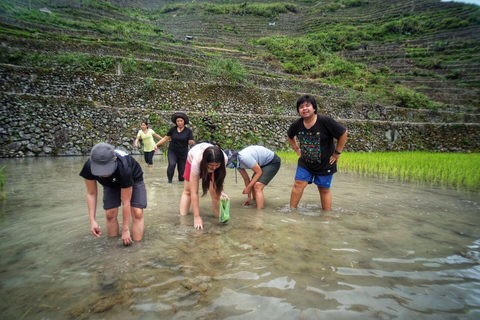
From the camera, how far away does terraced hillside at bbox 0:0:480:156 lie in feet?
33.5

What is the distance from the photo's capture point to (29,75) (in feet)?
35.6

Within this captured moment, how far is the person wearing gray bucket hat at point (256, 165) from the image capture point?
3520 mm

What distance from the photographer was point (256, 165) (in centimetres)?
356

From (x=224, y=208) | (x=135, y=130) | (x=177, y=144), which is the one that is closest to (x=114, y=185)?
(x=224, y=208)

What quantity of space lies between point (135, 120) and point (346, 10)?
50.9 m

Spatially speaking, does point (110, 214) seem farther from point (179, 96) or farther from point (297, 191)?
point (179, 96)

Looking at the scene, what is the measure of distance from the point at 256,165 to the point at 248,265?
175 centimetres

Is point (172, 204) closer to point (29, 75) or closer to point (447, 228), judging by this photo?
point (447, 228)

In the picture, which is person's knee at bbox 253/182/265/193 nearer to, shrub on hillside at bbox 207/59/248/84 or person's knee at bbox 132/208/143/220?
person's knee at bbox 132/208/143/220

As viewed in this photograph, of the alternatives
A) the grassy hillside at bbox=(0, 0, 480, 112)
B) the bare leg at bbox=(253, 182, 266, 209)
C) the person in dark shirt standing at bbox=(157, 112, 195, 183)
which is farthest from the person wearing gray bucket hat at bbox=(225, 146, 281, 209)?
the grassy hillside at bbox=(0, 0, 480, 112)

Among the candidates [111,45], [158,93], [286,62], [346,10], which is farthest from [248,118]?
[346,10]

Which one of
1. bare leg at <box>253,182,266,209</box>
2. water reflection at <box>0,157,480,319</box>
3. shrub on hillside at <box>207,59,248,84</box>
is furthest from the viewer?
shrub on hillside at <box>207,59,248,84</box>

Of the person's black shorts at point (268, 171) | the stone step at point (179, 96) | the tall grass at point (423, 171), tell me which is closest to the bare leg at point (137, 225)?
the person's black shorts at point (268, 171)

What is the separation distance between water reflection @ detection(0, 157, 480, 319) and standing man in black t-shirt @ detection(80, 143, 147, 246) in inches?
6.6
